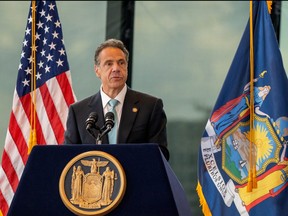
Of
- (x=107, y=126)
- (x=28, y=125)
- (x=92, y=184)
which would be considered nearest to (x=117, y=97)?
(x=107, y=126)

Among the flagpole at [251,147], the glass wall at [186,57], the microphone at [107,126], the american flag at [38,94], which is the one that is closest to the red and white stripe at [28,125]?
the american flag at [38,94]

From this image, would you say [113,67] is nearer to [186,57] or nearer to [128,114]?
[128,114]

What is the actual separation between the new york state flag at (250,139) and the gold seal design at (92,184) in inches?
72.6

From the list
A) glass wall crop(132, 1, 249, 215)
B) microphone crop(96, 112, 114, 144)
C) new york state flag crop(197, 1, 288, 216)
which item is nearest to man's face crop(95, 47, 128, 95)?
microphone crop(96, 112, 114, 144)

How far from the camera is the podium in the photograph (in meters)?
3.76

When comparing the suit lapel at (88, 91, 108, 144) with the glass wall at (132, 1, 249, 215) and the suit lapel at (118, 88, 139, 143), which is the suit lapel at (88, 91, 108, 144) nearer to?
the suit lapel at (118, 88, 139, 143)

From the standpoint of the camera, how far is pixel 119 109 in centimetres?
481

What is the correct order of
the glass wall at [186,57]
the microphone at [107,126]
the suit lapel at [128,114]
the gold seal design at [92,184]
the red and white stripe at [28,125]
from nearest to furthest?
the gold seal design at [92,184]
the microphone at [107,126]
the suit lapel at [128,114]
the red and white stripe at [28,125]
the glass wall at [186,57]

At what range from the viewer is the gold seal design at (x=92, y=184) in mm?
3760

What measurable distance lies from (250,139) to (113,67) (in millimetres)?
1276

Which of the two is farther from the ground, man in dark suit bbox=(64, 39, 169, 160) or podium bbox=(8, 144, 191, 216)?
man in dark suit bbox=(64, 39, 169, 160)

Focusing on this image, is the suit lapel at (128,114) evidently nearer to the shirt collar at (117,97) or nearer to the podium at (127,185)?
the shirt collar at (117,97)

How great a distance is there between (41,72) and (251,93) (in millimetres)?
1737

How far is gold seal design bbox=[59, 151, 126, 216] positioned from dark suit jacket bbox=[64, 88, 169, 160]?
2.45ft
